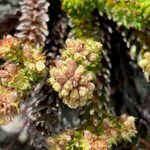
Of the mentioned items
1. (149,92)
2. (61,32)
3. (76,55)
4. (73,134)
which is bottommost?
(73,134)

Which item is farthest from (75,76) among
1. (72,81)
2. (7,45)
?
(7,45)

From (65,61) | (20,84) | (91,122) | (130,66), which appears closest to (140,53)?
(130,66)

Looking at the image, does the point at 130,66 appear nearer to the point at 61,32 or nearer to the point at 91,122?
the point at 61,32

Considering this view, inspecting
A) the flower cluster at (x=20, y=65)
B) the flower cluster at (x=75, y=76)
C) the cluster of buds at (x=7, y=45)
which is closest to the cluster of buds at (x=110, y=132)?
the flower cluster at (x=75, y=76)

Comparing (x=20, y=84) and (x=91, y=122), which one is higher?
(x=20, y=84)

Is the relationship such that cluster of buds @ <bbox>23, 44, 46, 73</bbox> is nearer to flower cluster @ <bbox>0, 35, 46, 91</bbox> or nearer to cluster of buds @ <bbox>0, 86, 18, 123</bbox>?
flower cluster @ <bbox>0, 35, 46, 91</bbox>

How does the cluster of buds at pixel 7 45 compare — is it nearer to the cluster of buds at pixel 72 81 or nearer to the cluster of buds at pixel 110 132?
the cluster of buds at pixel 72 81
